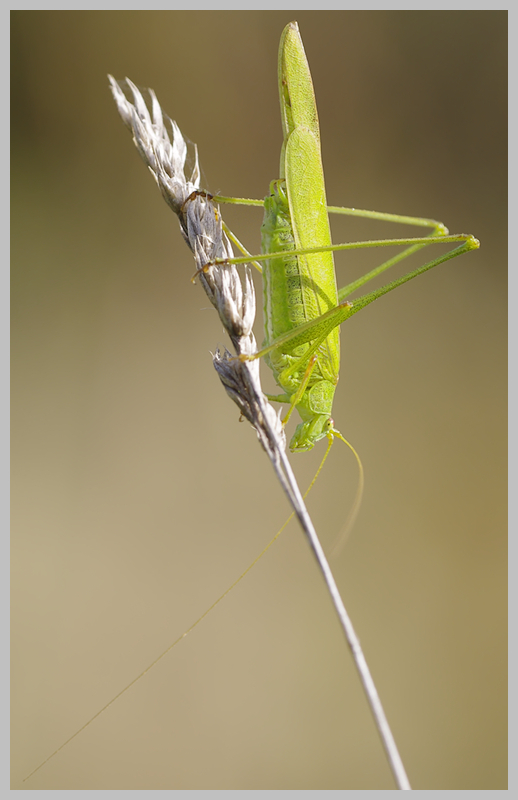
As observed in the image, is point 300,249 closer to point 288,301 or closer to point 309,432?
point 288,301

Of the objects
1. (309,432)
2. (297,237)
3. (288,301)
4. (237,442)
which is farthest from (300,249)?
(237,442)

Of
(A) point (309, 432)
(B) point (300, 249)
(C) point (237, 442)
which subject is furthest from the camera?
(C) point (237, 442)

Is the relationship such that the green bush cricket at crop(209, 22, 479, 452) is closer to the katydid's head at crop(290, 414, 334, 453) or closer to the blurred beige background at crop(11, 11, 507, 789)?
the katydid's head at crop(290, 414, 334, 453)

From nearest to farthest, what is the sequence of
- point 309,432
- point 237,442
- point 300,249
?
point 300,249 → point 309,432 → point 237,442

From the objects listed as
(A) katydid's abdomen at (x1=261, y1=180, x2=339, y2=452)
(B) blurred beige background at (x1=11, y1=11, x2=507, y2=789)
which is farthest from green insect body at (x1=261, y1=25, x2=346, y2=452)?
(B) blurred beige background at (x1=11, y1=11, x2=507, y2=789)

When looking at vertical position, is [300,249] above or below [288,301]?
above

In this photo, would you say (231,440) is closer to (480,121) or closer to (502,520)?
(502,520)

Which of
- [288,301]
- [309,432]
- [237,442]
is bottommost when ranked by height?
[309,432]

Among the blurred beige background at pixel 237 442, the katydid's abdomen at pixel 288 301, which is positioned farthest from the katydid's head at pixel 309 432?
the blurred beige background at pixel 237 442
